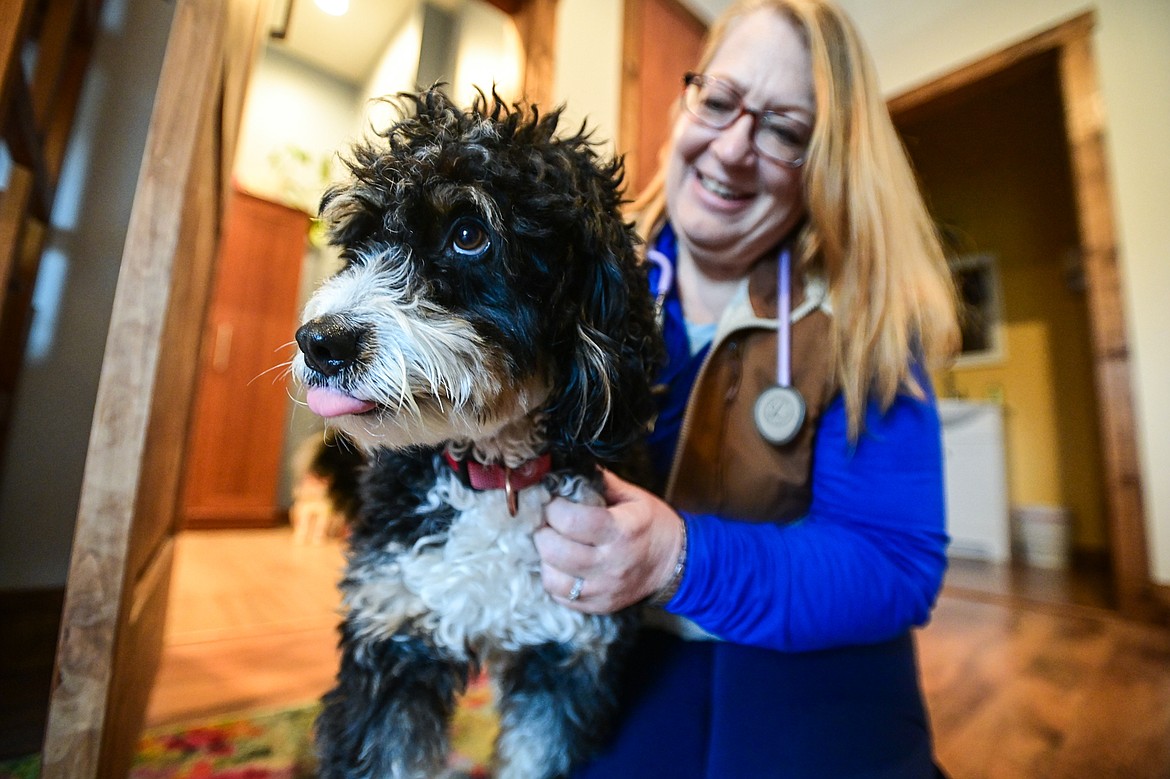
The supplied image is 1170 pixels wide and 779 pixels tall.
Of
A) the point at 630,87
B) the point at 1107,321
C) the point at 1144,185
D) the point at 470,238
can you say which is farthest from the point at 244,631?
the point at 1144,185

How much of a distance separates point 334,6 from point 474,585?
0.86 meters

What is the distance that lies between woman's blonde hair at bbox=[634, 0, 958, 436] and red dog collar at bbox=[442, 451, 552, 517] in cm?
49

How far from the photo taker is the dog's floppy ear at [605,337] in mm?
677

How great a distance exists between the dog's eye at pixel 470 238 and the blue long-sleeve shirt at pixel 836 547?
0.44 metres

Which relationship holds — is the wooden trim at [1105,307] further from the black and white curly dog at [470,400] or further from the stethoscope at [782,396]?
the black and white curly dog at [470,400]

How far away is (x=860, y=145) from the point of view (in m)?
0.98

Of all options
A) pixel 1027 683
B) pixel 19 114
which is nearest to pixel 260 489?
pixel 19 114

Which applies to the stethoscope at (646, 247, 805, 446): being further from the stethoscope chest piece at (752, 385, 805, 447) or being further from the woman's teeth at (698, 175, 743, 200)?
the woman's teeth at (698, 175, 743, 200)

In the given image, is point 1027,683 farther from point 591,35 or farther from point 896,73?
point 896,73

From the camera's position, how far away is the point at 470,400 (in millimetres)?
626

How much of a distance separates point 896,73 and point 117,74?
12.3ft

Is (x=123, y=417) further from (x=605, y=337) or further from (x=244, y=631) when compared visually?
(x=244, y=631)

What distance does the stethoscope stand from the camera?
0.90 m

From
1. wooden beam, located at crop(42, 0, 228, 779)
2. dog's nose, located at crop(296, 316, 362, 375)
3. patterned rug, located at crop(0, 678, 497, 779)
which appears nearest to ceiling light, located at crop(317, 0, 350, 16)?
wooden beam, located at crop(42, 0, 228, 779)
